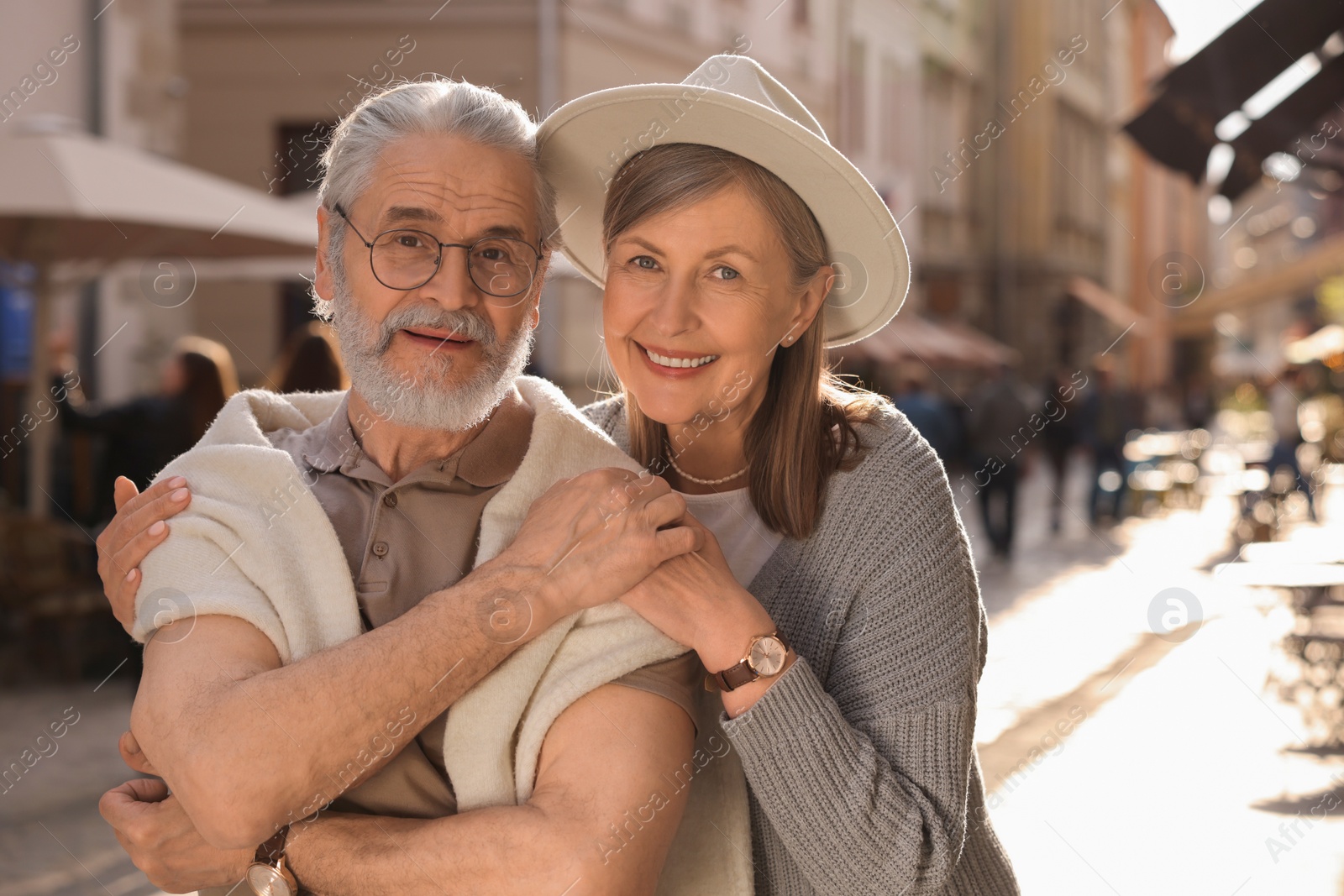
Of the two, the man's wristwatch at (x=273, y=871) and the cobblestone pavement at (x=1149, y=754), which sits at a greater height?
the man's wristwatch at (x=273, y=871)

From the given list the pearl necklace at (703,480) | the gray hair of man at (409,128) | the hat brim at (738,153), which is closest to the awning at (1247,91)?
the hat brim at (738,153)

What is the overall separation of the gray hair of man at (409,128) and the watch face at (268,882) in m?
0.92

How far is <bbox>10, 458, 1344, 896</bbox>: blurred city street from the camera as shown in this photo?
4730 mm

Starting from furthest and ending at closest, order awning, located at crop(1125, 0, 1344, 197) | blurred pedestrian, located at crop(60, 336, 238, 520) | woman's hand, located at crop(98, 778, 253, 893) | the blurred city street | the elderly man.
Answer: blurred pedestrian, located at crop(60, 336, 238, 520) → awning, located at crop(1125, 0, 1344, 197) → the blurred city street → woman's hand, located at crop(98, 778, 253, 893) → the elderly man

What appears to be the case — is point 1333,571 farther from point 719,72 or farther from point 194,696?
point 194,696

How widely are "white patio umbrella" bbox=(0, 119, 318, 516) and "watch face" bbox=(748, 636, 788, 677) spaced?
5915 mm

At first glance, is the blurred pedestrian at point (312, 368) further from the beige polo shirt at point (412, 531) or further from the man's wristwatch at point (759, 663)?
the man's wristwatch at point (759, 663)

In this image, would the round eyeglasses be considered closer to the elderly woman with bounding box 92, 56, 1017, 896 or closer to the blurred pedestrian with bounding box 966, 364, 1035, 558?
the elderly woman with bounding box 92, 56, 1017, 896

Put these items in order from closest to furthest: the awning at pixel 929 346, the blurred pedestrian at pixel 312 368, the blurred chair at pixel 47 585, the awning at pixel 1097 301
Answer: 1. the blurred pedestrian at pixel 312 368
2. the blurred chair at pixel 47 585
3. the awning at pixel 929 346
4. the awning at pixel 1097 301

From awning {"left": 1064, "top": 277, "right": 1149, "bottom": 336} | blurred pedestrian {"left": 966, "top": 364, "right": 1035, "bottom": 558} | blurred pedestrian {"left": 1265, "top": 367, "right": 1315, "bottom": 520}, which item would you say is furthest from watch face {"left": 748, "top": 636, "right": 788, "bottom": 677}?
awning {"left": 1064, "top": 277, "right": 1149, "bottom": 336}

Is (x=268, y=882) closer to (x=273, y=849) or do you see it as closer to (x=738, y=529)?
(x=273, y=849)

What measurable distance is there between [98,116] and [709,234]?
1126cm

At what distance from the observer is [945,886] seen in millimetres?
2230

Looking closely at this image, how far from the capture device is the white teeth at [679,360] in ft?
7.37
